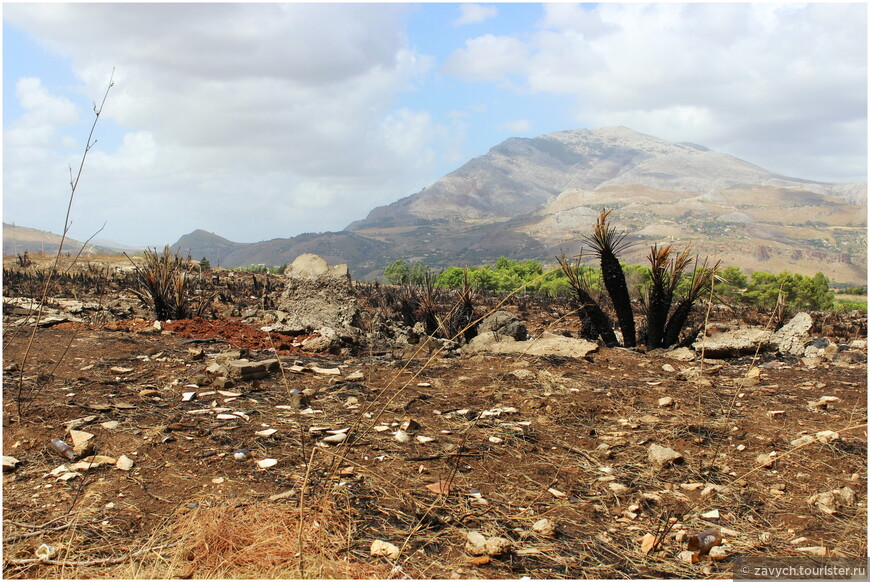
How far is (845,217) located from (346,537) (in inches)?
6941

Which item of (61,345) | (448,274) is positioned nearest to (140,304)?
(61,345)

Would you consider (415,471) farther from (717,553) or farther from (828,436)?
(828,436)

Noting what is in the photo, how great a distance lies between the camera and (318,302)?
7945 mm

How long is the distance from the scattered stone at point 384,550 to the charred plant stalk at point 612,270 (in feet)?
19.5

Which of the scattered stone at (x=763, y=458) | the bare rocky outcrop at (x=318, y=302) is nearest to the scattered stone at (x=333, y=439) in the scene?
the scattered stone at (x=763, y=458)

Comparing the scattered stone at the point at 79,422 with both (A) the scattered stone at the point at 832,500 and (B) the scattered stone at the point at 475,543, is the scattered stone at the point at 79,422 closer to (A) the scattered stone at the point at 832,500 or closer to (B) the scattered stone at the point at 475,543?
(B) the scattered stone at the point at 475,543

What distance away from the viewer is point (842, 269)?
93.6m

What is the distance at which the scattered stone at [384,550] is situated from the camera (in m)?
2.31

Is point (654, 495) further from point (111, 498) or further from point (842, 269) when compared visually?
point (842, 269)

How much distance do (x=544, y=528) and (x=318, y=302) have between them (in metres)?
5.86

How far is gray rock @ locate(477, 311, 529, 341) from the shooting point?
7766mm

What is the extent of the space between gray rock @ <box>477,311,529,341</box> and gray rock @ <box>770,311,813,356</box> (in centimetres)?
349

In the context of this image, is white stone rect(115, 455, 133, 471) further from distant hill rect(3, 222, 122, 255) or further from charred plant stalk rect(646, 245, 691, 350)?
charred plant stalk rect(646, 245, 691, 350)

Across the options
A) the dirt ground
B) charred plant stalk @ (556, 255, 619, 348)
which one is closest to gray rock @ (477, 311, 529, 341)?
charred plant stalk @ (556, 255, 619, 348)
